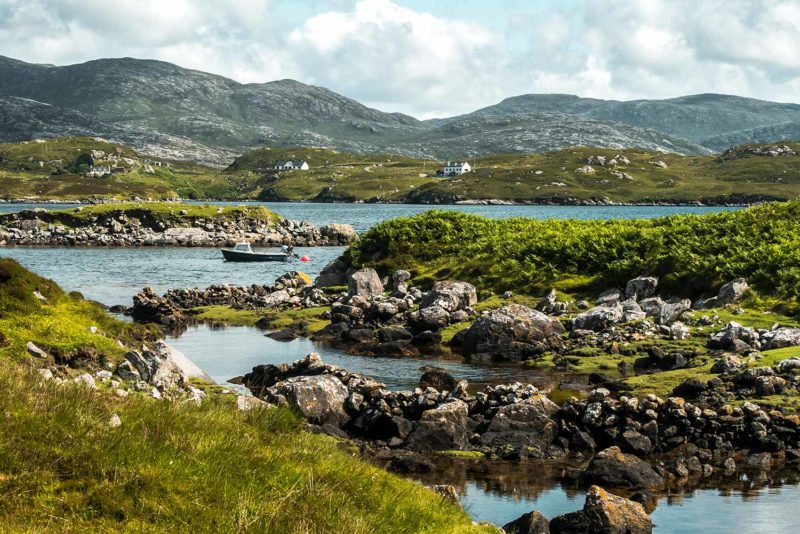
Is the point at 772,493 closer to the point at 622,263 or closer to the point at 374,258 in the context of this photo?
the point at 622,263

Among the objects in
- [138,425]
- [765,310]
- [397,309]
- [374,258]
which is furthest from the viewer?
[374,258]

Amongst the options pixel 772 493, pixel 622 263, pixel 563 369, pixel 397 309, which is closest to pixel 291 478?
pixel 772 493

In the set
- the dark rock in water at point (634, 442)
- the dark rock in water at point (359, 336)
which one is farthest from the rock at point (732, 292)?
the dark rock in water at point (634, 442)

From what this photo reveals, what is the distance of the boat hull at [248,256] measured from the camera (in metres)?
93.9

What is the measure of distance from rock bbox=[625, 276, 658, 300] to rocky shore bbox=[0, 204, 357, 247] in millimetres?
82274

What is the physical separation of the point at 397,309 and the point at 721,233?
61.9 ft

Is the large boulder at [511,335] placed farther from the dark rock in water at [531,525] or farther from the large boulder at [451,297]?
the dark rock in water at [531,525]

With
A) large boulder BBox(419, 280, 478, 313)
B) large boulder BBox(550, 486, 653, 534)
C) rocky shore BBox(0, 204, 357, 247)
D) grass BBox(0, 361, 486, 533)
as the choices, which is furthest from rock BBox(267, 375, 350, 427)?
rocky shore BBox(0, 204, 357, 247)

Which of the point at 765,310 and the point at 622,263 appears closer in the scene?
the point at 765,310

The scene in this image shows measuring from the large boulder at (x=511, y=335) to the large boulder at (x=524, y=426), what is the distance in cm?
1158

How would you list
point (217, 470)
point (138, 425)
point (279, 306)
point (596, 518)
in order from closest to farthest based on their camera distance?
point (217, 470) < point (138, 425) < point (596, 518) < point (279, 306)

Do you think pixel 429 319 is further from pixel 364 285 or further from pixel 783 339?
pixel 783 339

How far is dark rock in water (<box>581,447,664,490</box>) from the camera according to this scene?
20719mm

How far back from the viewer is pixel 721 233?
47.7m
